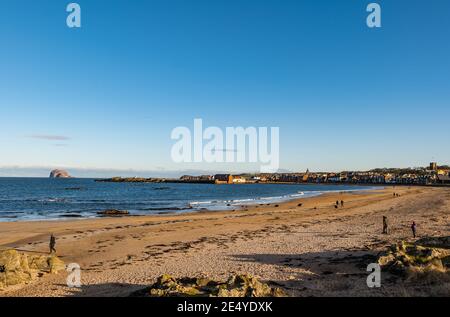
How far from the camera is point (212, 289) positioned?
1246cm

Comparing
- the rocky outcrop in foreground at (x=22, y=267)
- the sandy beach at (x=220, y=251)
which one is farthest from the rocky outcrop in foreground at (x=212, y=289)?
the rocky outcrop in foreground at (x=22, y=267)

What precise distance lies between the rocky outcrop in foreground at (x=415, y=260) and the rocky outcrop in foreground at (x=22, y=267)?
1575 cm

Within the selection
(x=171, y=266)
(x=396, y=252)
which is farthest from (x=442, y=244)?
(x=171, y=266)

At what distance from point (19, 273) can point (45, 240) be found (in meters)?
12.5

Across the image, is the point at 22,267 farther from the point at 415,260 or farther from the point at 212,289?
the point at 415,260

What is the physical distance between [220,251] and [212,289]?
1048 centimetres

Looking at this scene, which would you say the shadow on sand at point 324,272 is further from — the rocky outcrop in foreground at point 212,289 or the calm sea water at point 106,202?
the calm sea water at point 106,202

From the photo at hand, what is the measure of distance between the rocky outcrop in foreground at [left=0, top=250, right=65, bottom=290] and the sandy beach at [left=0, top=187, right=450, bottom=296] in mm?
607

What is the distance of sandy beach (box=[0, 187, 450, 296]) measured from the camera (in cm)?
1502

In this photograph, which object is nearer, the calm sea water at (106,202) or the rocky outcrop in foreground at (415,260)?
the rocky outcrop in foreground at (415,260)

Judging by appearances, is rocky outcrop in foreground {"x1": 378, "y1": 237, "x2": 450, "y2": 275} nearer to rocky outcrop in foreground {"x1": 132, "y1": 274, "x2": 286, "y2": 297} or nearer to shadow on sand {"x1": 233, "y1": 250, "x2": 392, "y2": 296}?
shadow on sand {"x1": 233, "y1": 250, "x2": 392, "y2": 296}

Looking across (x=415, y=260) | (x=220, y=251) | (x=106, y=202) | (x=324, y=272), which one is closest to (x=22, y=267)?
(x=220, y=251)

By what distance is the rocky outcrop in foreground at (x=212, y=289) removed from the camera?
455 inches
